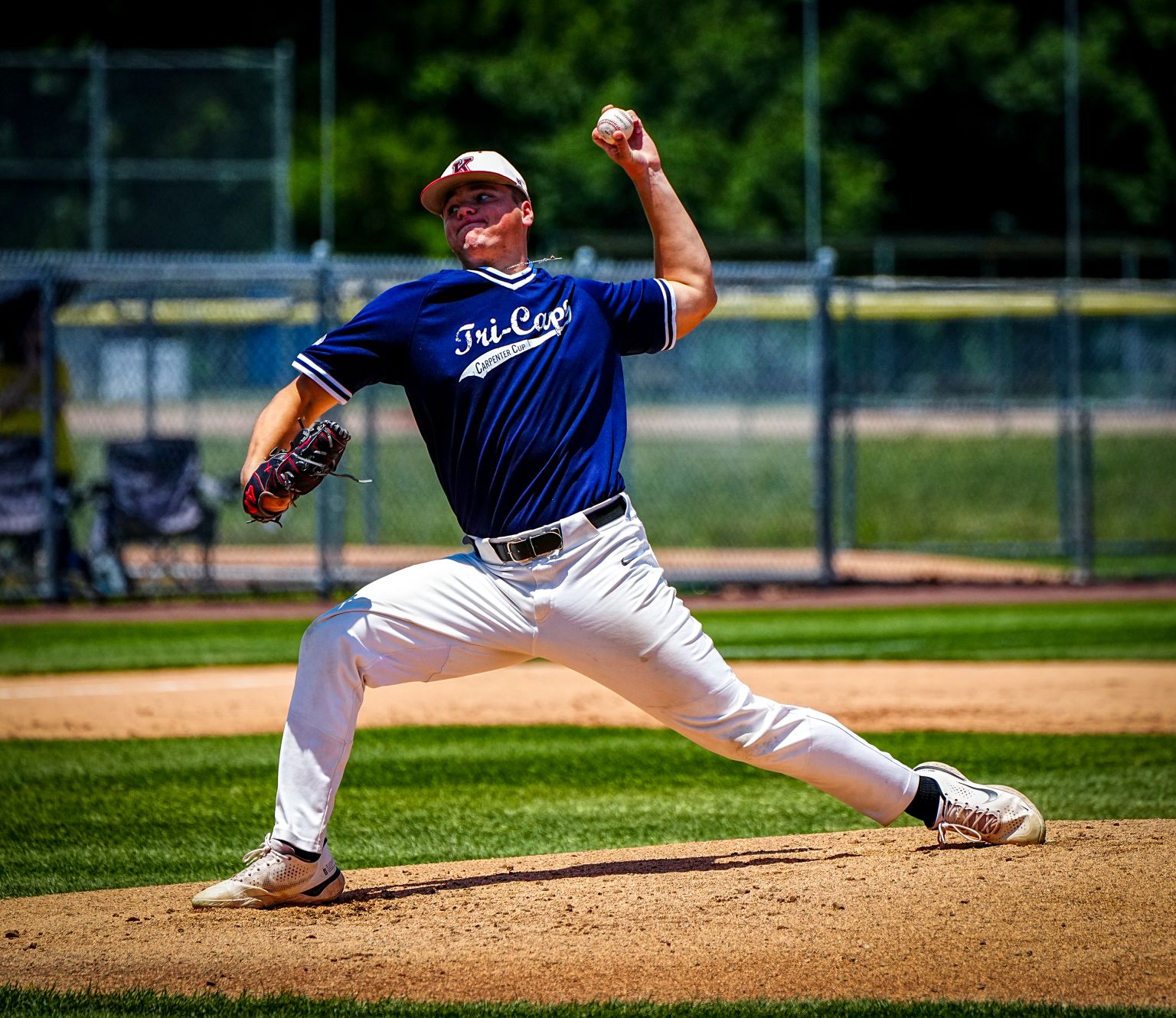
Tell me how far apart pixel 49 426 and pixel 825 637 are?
6.25 m

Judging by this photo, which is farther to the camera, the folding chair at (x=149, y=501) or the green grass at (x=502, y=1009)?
the folding chair at (x=149, y=501)

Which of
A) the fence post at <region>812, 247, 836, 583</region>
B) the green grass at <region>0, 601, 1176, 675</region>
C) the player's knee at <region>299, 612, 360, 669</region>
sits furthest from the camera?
the fence post at <region>812, 247, 836, 583</region>

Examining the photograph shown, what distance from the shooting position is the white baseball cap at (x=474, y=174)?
4551 mm

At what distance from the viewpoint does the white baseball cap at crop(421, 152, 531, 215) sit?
4551 mm

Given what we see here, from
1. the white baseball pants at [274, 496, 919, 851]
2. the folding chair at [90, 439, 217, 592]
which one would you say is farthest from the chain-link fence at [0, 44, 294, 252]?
the white baseball pants at [274, 496, 919, 851]

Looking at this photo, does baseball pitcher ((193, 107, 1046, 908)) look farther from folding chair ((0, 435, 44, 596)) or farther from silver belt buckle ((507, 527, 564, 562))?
folding chair ((0, 435, 44, 596))

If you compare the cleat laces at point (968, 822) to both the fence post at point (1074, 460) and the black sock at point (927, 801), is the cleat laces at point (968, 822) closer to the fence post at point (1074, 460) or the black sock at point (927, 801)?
the black sock at point (927, 801)

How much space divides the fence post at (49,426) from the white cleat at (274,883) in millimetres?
8959

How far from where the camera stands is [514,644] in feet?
14.9

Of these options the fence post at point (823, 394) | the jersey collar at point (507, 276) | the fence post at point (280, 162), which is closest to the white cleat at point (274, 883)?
the jersey collar at point (507, 276)

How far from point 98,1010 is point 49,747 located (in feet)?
14.2

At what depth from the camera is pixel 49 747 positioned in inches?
308

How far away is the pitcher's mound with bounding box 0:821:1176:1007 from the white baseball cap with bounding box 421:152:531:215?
1990 millimetres

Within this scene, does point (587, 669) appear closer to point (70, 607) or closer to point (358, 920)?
point (358, 920)
